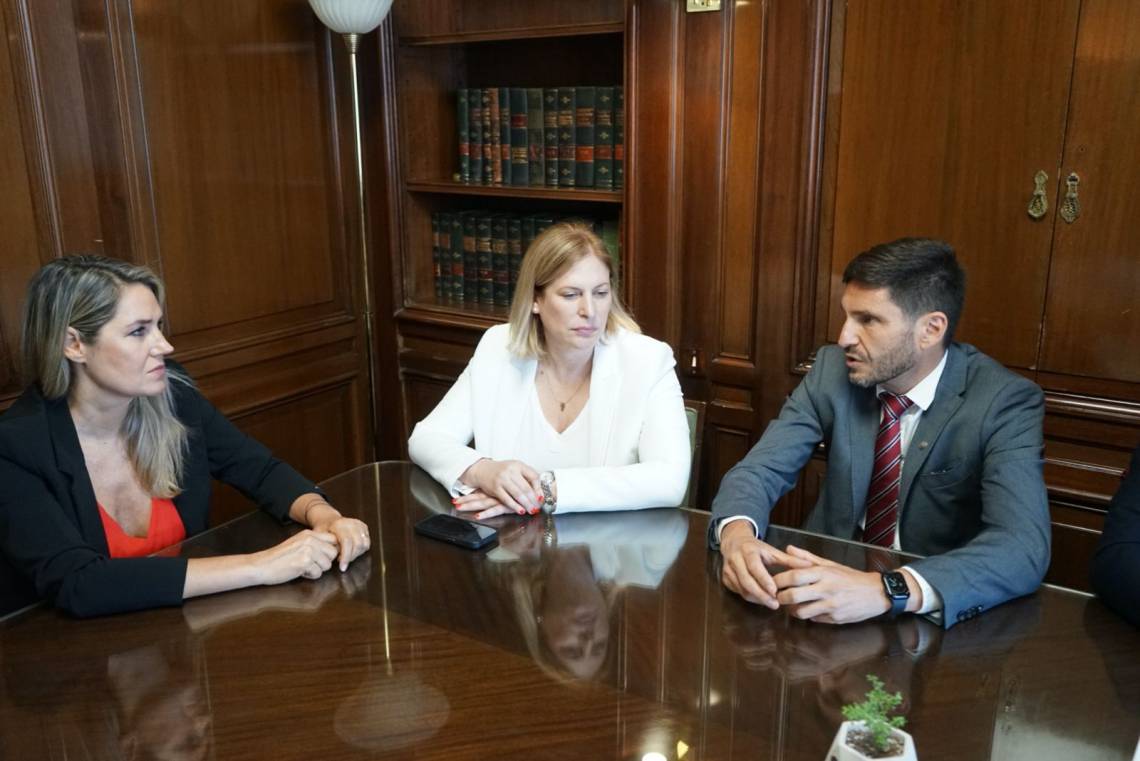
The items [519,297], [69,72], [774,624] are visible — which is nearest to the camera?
[774,624]

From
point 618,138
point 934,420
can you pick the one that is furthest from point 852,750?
point 618,138

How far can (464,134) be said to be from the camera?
349 cm

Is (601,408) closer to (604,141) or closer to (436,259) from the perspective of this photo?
(604,141)

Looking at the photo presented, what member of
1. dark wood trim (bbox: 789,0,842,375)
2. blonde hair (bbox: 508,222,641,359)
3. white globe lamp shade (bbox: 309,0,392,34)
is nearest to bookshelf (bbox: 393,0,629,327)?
white globe lamp shade (bbox: 309,0,392,34)

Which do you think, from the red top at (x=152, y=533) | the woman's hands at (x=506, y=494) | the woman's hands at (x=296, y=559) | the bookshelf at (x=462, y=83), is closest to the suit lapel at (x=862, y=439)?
the woman's hands at (x=506, y=494)

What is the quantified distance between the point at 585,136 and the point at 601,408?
1.29m

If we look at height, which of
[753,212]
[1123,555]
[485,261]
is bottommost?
[1123,555]

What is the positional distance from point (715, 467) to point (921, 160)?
111 cm

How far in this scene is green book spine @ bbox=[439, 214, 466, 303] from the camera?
3.60 meters

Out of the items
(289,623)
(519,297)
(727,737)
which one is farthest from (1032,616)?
(519,297)

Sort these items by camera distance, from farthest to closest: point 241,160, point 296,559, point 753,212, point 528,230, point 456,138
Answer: point 456,138
point 528,230
point 241,160
point 753,212
point 296,559

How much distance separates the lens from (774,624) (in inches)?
58.3

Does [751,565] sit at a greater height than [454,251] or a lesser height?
lesser

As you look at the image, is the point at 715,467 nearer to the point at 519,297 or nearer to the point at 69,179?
the point at 519,297
